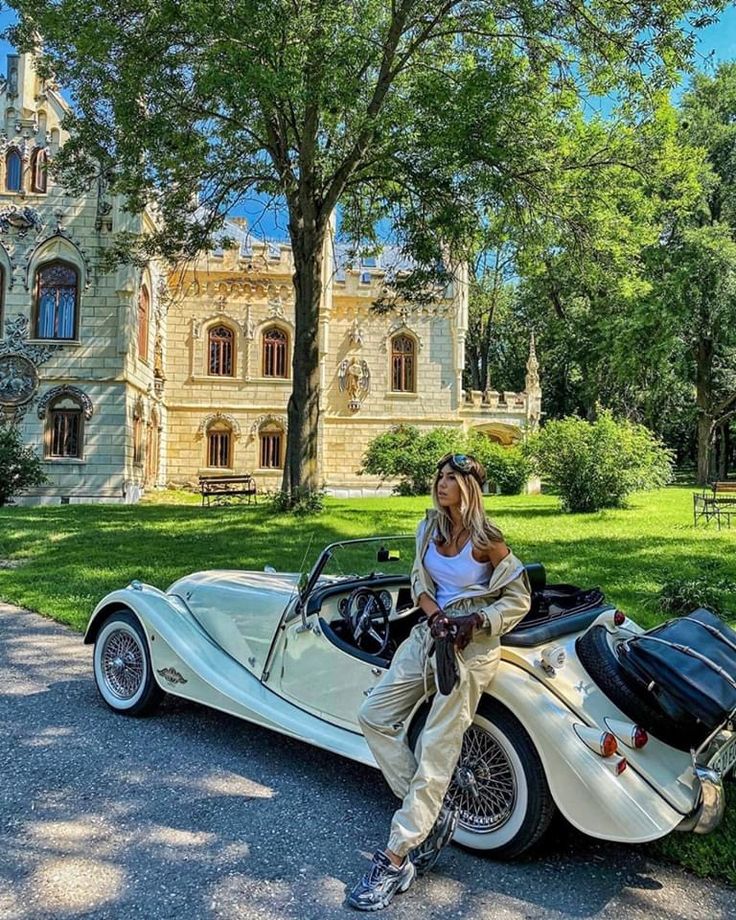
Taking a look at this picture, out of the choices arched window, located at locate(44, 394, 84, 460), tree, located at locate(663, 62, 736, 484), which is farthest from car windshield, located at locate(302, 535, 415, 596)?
tree, located at locate(663, 62, 736, 484)

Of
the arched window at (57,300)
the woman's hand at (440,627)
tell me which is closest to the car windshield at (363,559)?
the woman's hand at (440,627)

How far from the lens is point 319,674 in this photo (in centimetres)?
378

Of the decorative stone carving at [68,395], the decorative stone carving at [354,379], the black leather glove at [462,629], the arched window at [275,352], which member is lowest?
the black leather glove at [462,629]

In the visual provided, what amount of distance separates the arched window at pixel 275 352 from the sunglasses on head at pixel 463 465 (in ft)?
90.0

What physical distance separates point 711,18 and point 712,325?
18813 mm

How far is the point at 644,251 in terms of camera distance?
27.5 m

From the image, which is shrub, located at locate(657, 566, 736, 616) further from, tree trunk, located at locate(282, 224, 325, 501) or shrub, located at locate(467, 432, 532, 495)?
shrub, located at locate(467, 432, 532, 495)

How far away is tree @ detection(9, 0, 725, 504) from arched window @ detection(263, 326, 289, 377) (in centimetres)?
1307

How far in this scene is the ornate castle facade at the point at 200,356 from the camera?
23.6 m

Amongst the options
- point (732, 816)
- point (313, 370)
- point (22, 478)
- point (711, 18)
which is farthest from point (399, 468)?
point (732, 816)

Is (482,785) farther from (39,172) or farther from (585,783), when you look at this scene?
(39,172)

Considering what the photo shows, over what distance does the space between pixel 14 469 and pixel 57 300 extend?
719 cm

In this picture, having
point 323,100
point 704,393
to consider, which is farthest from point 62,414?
point 704,393

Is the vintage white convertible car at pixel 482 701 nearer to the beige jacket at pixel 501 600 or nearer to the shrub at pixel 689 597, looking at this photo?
the beige jacket at pixel 501 600
